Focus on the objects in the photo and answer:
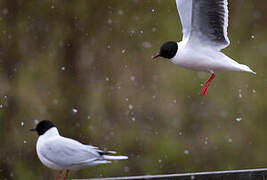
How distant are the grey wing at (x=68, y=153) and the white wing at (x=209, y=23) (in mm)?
501

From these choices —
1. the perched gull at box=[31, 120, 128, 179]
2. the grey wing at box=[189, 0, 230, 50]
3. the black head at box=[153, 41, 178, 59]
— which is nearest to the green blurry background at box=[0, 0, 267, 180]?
the perched gull at box=[31, 120, 128, 179]

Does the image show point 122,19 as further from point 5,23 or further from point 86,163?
point 86,163

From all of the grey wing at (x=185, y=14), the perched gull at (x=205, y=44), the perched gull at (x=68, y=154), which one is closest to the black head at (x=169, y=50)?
the perched gull at (x=205, y=44)

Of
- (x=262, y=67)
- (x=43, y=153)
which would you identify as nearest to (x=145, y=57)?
(x=262, y=67)

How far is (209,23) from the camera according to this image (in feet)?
6.58

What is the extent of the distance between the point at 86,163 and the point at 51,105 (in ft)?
7.31

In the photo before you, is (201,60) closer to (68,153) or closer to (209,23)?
(209,23)

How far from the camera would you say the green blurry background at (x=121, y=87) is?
4.21m

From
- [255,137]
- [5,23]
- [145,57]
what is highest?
[5,23]

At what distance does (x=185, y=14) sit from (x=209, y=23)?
23 centimetres

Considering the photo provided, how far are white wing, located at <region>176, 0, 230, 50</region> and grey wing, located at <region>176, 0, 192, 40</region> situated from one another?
9 centimetres

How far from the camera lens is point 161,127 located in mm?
4414

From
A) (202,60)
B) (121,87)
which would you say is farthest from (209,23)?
(121,87)

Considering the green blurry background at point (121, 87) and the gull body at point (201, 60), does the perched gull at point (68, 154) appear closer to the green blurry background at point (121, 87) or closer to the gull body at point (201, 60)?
the gull body at point (201, 60)
